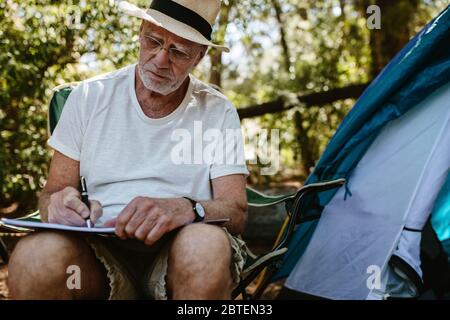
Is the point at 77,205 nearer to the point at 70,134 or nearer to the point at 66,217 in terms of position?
the point at 66,217

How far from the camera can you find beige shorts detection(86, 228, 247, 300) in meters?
2.04

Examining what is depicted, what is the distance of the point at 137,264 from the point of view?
2.21 metres

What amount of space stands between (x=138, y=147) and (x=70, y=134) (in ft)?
0.95

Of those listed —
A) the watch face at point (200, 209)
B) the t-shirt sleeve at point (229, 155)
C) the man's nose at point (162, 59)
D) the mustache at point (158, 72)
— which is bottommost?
the watch face at point (200, 209)

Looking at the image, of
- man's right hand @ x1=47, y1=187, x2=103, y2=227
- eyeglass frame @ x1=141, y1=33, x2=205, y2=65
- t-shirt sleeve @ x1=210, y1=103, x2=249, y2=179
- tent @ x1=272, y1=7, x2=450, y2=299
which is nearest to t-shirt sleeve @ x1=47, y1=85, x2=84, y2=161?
man's right hand @ x1=47, y1=187, x2=103, y2=227

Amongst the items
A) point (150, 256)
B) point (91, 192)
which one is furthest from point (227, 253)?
point (91, 192)

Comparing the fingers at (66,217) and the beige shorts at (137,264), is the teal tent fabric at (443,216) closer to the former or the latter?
the beige shorts at (137,264)

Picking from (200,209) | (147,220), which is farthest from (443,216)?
(147,220)

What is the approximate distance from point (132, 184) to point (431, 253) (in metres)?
1.49

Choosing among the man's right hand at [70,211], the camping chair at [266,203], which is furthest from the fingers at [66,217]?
the camping chair at [266,203]

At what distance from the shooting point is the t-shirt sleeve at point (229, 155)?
2.35m

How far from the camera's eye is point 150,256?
221 centimetres

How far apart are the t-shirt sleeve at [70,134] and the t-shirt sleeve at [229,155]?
1.86 feet

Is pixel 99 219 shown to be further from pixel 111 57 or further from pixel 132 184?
pixel 111 57
